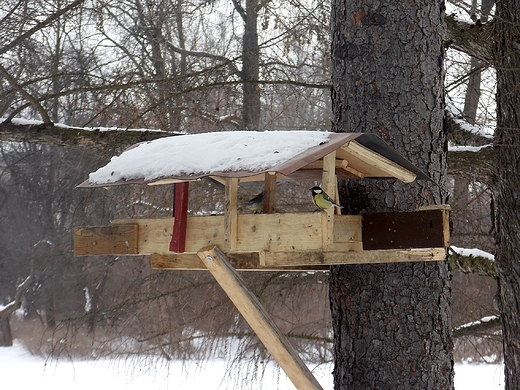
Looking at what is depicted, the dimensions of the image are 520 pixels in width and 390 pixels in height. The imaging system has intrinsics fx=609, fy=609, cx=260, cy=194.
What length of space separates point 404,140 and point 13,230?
44.3 ft

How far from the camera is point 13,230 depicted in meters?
14.5

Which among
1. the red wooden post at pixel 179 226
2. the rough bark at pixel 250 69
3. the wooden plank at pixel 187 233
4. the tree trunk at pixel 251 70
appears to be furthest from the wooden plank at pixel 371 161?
the tree trunk at pixel 251 70

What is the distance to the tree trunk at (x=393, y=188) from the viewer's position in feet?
8.68

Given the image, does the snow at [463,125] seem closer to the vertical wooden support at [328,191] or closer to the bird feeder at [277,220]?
the bird feeder at [277,220]

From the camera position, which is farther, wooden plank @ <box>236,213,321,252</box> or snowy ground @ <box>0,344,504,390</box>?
snowy ground @ <box>0,344,504,390</box>

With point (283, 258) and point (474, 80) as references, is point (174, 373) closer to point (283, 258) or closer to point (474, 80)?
point (474, 80)

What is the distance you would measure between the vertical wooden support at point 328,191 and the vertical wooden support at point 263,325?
0.45 meters

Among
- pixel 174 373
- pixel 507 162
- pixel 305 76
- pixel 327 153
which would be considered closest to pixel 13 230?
pixel 174 373

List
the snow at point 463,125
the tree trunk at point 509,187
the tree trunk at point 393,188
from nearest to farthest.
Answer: the tree trunk at point 393,188, the tree trunk at point 509,187, the snow at point 463,125

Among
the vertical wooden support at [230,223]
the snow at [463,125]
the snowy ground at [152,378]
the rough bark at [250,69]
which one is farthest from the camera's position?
the snowy ground at [152,378]

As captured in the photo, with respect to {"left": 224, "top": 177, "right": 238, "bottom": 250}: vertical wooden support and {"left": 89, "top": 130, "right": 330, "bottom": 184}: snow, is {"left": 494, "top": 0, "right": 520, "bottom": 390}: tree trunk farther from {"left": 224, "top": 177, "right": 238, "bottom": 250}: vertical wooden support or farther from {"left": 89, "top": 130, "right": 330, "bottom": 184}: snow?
{"left": 224, "top": 177, "right": 238, "bottom": 250}: vertical wooden support

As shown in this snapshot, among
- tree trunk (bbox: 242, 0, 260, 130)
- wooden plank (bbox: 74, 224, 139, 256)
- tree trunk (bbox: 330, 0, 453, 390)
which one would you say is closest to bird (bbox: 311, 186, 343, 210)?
tree trunk (bbox: 330, 0, 453, 390)

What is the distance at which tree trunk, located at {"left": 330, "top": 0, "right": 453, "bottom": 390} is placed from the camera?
2.64 m

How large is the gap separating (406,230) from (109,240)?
50.6 inches
